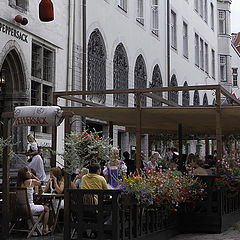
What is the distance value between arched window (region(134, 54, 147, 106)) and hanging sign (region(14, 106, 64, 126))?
533 inches

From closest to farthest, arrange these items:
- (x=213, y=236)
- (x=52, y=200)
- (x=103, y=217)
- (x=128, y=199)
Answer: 1. (x=103, y=217)
2. (x=128, y=199)
3. (x=52, y=200)
4. (x=213, y=236)

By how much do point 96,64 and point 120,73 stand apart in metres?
2.29

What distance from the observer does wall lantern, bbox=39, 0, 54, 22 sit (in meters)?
14.3

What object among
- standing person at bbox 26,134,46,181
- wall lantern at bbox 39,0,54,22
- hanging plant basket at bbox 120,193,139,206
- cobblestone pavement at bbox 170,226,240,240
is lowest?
cobblestone pavement at bbox 170,226,240,240

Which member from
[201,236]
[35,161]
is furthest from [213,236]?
[35,161]

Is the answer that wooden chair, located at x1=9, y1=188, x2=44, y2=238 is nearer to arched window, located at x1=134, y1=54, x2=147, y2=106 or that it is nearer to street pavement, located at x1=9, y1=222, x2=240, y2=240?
street pavement, located at x1=9, y1=222, x2=240, y2=240

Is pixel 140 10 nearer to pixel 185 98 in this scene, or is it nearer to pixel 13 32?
pixel 185 98

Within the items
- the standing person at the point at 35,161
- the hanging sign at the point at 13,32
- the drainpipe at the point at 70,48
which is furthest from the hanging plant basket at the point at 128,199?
the drainpipe at the point at 70,48

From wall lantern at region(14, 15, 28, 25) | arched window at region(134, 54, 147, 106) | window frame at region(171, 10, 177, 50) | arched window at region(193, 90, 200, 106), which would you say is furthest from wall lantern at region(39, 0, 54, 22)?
arched window at region(193, 90, 200, 106)

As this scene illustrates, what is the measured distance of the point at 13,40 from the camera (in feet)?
45.1

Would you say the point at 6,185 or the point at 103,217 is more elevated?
the point at 6,185

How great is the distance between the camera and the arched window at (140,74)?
22.4 metres

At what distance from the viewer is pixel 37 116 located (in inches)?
344

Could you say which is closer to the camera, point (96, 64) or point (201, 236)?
point (201, 236)
